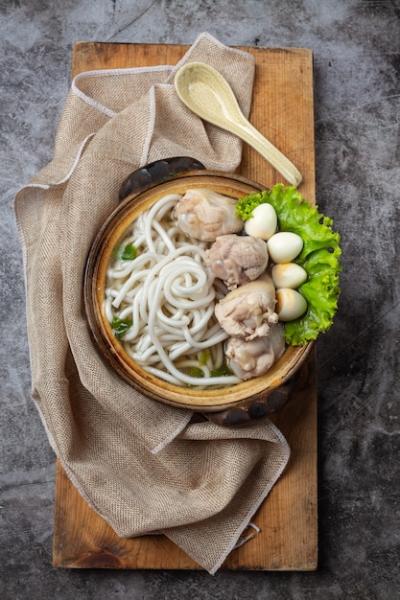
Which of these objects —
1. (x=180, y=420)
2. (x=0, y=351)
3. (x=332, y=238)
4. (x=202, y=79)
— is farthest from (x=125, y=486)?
(x=202, y=79)

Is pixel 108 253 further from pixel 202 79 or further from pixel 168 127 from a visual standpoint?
pixel 202 79

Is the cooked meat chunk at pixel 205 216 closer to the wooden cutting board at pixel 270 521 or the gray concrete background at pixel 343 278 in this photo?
the wooden cutting board at pixel 270 521

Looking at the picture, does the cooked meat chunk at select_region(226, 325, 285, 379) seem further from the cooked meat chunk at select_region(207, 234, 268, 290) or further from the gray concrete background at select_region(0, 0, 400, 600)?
the gray concrete background at select_region(0, 0, 400, 600)

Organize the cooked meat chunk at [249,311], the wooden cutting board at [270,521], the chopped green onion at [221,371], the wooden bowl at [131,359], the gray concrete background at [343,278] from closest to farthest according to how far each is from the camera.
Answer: the cooked meat chunk at [249,311]
the wooden bowl at [131,359]
the chopped green onion at [221,371]
the wooden cutting board at [270,521]
the gray concrete background at [343,278]

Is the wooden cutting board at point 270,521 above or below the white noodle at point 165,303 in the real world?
below

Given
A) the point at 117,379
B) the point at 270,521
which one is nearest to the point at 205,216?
the point at 117,379

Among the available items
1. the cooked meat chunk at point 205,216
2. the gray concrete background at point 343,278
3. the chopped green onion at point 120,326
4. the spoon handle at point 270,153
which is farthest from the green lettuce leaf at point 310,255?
the gray concrete background at point 343,278
